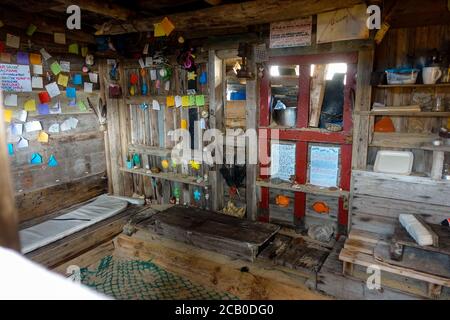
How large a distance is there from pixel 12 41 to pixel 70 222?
2.18m

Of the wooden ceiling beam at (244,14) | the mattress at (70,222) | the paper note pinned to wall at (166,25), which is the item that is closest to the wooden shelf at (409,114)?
the wooden ceiling beam at (244,14)

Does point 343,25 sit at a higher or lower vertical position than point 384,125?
higher

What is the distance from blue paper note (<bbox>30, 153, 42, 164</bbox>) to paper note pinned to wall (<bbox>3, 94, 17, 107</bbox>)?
649 millimetres

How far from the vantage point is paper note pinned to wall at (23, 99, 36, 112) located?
388 cm

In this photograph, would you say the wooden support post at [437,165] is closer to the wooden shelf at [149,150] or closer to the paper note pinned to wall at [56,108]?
the wooden shelf at [149,150]

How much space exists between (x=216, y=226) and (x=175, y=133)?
1509 millimetres

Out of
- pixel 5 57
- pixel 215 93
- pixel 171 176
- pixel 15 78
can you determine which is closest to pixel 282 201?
pixel 215 93

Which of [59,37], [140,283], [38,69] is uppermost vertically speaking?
[59,37]

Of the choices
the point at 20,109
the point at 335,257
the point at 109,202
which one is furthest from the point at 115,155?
the point at 335,257

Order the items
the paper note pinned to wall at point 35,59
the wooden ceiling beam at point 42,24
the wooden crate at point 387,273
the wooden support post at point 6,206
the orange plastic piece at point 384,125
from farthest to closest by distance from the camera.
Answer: the paper note pinned to wall at point 35,59 < the wooden ceiling beam at point 42,24 < the orange plastic piece at point 384,125 < the wooden crate at point 387,273 < the wooden support post at point 6,206

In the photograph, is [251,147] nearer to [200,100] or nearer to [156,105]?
[200,100]

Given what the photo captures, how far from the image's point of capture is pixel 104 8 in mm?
3381

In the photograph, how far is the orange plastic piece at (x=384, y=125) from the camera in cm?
326

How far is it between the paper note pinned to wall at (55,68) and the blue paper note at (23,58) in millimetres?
309
